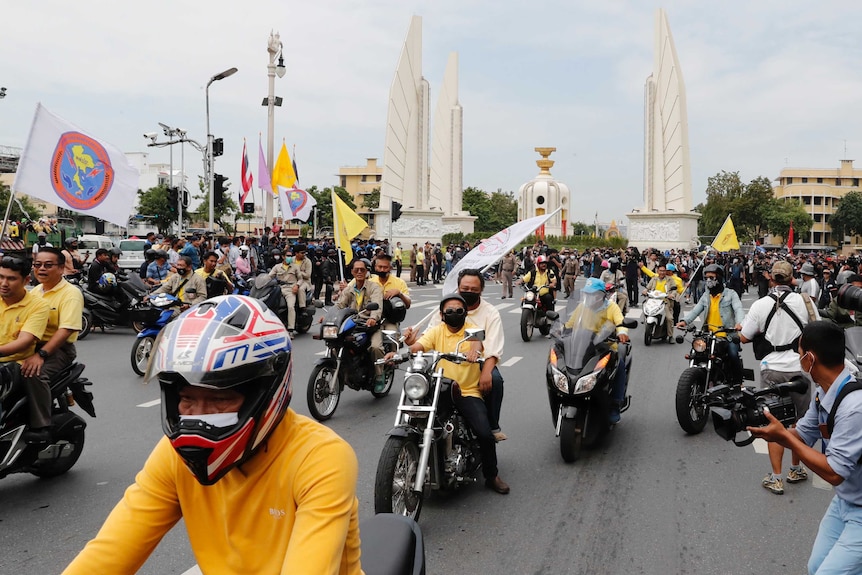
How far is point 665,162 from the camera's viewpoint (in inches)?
1975

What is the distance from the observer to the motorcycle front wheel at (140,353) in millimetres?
9422

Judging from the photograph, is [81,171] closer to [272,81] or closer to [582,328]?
[582,328]

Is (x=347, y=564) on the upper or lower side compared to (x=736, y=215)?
lower

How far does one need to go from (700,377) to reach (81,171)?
22.0 ft

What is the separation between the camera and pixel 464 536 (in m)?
4.39

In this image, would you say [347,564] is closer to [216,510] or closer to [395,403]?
[216,510]

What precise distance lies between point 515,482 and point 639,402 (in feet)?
11.2

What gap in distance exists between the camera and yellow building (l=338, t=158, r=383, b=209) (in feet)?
350

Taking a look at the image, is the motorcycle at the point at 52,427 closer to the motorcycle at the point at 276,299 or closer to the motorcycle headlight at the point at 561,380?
the motorcycle headlight at the point at 561,380

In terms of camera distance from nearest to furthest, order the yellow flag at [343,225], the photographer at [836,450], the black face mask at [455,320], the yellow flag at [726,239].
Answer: the photographer at [836,450], the black face mask at [455,320], the yellow flag at [343,225], the yellow flag at [726,239]

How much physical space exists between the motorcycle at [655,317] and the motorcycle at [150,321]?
8.25 meters

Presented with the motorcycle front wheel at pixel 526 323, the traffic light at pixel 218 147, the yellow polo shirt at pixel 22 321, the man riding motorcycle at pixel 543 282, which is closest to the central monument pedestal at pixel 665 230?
the traffic light at pixel 218 147

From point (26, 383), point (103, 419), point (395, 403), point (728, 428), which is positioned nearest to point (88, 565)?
point (728, 428)

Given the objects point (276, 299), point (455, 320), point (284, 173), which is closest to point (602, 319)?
point (455, 320)
